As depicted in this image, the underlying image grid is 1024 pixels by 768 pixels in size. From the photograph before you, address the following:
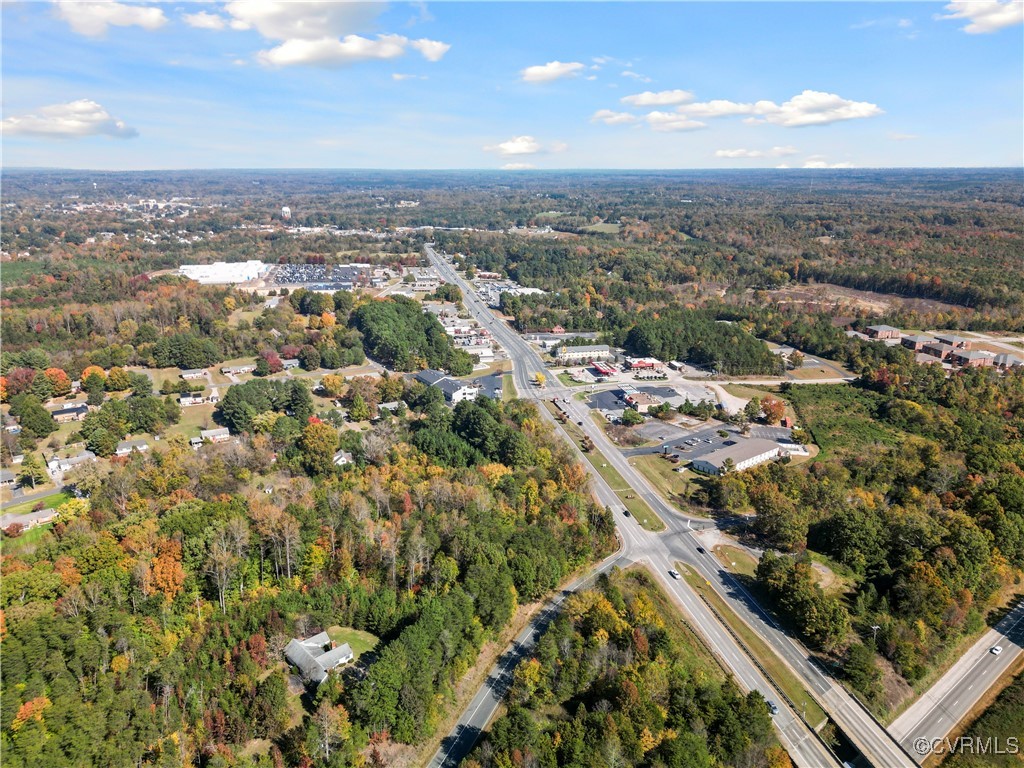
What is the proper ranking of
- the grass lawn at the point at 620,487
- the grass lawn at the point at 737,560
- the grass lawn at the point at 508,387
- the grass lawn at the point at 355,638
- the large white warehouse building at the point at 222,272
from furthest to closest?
1. the large white warehouse building at the point at 222,272
2. the grass lawn at the point at 508,387
3. the grass lawn at the point at 620,487
4. the grass lawn at the point at 737,560
5. the grass lawn at the point at 355,638

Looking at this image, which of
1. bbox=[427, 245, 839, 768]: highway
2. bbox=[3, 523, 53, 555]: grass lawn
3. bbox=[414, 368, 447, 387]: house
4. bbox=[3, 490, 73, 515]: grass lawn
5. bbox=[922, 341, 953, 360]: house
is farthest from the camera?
bbox=[922, 341, 953, 360]: house

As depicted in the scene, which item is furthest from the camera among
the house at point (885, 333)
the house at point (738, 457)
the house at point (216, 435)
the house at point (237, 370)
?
the house at point (885, 333)

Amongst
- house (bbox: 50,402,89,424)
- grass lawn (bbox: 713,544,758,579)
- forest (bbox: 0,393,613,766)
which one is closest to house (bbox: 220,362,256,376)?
house (bbox: 50,402,89,424)

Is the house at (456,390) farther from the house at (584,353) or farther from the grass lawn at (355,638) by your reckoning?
the grass lawn at (355,638)

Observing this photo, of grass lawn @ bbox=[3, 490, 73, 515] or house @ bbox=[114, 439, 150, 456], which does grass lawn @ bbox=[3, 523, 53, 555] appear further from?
house @ bbox=[114, 439, 150, 456]

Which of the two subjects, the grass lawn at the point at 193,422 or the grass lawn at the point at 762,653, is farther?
the grass lawn at the point at 193,422

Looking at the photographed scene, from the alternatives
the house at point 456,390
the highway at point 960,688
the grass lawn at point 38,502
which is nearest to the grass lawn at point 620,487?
the house at point 456,390

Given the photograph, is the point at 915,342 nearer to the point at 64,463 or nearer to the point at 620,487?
the point at 620,487

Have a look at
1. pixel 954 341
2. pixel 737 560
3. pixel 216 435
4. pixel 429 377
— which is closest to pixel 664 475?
pixel 737 560
